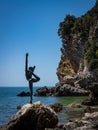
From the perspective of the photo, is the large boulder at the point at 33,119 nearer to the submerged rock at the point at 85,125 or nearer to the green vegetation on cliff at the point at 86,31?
the submerged rock at the point at 85,125

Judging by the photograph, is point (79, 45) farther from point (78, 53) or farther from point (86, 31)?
point (86, 31)

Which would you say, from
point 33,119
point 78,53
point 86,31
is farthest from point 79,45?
point 33,119

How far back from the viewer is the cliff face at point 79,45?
91.1 meters

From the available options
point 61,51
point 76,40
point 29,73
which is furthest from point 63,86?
point 29,73

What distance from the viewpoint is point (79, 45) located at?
106 m

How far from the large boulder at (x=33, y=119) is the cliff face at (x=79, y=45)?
6678 centimetres

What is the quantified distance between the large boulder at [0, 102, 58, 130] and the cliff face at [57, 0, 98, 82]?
66781 millimetres

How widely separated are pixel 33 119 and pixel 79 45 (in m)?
85.3

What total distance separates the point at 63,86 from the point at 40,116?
73.0m

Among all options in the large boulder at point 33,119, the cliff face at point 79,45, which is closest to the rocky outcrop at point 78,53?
the cliff face at point 79,45

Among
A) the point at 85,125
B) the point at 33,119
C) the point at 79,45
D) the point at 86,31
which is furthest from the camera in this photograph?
the point at 79,45

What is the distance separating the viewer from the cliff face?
299 ft

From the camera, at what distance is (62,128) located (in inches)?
802

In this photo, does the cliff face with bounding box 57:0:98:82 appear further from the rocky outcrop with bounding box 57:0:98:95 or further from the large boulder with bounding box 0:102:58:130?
the large boulder with bounding box 0:102:58:130
